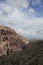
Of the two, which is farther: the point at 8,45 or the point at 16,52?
the point at 8,45

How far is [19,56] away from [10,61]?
1.57m

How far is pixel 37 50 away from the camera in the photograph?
104 ft

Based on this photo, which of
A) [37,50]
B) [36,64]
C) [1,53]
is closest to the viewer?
[36,64]

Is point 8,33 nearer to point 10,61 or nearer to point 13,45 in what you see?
point 13,45

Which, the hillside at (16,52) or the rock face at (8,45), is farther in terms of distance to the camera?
A: the rock face at (8,45)

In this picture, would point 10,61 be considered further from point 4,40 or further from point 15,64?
point 4,40

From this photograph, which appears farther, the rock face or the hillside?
the rock face

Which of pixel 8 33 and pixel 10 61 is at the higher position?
pixel 8 33

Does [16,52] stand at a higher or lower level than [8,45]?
lower

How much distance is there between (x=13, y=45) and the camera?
1570 inches

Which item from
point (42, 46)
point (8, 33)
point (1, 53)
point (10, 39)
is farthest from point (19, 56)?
point (8, 33)

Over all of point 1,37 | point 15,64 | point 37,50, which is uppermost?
point 1,37

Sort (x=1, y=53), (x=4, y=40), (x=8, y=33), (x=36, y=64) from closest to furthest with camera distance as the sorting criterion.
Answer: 1. (x=36, y=64)
2. (x=1, y=53)
3. (x=4, y=40)
4. (x=8, y=33)

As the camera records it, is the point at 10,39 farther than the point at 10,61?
Yes
